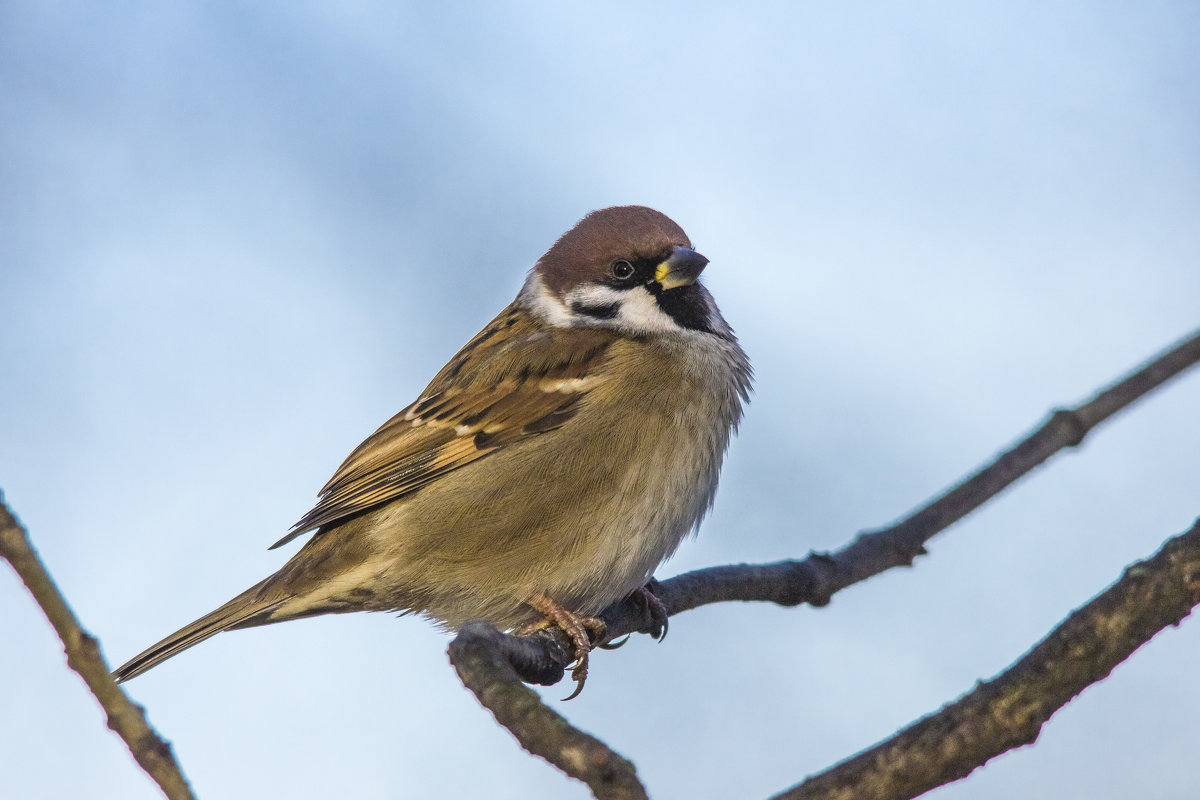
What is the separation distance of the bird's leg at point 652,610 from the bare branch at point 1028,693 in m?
1.97

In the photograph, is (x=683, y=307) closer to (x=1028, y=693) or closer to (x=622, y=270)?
(x=622, y=270)

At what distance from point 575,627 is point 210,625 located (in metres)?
1.09

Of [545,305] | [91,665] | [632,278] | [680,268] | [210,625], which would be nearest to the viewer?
[91,665]

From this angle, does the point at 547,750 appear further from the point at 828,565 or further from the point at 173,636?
the point at 173,636

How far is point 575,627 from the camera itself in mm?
3373

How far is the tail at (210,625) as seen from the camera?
3.31 meters

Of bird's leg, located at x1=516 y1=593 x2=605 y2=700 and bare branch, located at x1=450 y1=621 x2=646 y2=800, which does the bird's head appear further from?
bare branch, located at x1=450 y1=621 x2=646 y2=800

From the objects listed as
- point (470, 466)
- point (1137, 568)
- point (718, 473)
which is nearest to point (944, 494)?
point (718, 473)

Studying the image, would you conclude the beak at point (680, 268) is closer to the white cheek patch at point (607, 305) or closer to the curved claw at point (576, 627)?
the white cheek patch at point (607, 305)

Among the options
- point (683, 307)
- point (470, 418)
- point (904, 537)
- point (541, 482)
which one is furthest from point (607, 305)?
point (904, 537)

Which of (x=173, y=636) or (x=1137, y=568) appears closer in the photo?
(x=1137, y=568)

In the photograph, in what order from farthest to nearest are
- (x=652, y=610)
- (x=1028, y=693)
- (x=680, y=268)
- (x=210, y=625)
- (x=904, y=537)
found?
(x=680, y=268) → (x=652, y=610) → (x=210, y=625) → (x=904, y=537) → (x=1028, y=693)

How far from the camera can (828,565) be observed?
332 cm

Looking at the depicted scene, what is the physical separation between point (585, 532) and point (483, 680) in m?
1.61
